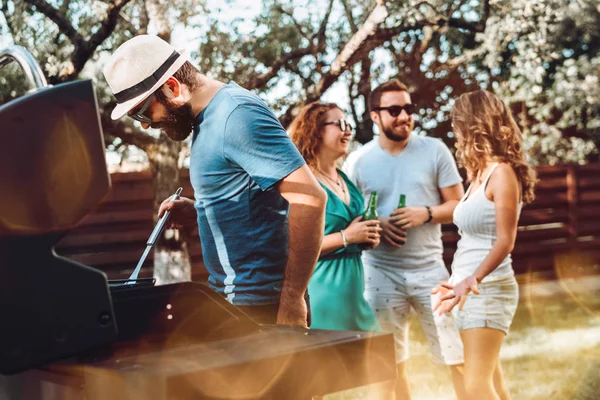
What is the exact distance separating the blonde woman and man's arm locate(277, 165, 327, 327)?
4.32 ft

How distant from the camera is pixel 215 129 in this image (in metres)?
2.18

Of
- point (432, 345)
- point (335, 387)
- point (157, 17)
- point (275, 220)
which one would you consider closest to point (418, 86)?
point (157, 17)

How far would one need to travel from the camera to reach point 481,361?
10.9ft

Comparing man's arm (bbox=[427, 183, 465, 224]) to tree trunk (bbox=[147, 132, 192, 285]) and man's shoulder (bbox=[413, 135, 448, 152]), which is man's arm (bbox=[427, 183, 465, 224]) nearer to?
man's shoulder (bbox=[413, 135, 448, 152])

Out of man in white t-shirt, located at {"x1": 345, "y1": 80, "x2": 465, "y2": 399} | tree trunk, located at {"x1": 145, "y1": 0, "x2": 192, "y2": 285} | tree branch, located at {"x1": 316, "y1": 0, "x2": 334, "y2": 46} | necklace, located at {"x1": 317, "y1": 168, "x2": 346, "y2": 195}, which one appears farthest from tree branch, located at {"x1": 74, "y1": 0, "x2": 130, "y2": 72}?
necklace, located at {"x1": 317, "y1": 168, "x2": 346, "y2": 195}

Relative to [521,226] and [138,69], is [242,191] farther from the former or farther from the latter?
[521,226]

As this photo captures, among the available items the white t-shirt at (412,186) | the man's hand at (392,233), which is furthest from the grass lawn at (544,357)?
the man's hand at (392,233)

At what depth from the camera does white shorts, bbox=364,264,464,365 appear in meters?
4.03

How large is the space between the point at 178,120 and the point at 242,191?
11.6 inches

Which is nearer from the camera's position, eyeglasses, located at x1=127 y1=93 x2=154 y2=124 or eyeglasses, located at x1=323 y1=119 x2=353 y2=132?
eyeglasses, located at x1=127 y1=93 x2=154 y2=124

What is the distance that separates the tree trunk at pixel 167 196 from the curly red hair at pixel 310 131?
185 inches

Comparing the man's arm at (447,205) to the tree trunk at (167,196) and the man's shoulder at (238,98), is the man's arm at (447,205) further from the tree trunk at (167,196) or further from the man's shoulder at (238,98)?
the tree trunk at (167,196)

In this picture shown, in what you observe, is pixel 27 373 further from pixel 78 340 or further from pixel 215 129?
pixel 215 129

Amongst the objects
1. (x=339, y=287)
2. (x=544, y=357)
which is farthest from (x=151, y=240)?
(x=544, y=357)
